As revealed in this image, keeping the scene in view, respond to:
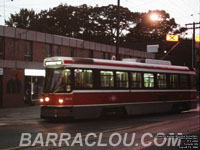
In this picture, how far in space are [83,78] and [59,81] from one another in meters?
1.22

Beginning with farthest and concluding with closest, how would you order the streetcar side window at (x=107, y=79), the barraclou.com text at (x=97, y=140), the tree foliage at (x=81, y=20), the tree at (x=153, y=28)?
the tree at (x=153, y=28)
the tree foliage at (x=81, y=20)
the streetcar side window at (x=107, y=79)
the barraclou.com text at (x=97, y=140)

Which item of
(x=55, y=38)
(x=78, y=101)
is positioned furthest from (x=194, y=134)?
(x=55, y=38)

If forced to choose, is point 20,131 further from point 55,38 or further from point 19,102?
point 55,38

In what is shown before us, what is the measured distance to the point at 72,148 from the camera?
9469 millimetres

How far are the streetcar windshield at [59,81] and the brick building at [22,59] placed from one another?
9.96 metres

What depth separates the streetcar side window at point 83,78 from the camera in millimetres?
16111

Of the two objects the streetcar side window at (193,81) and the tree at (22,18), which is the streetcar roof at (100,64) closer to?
the streetcar side window at (193,81)

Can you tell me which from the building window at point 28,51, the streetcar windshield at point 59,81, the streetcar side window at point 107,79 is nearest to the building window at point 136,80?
the streetcar side window at point 107,79

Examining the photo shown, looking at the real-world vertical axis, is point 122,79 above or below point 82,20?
below

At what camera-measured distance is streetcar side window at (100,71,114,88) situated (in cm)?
1727

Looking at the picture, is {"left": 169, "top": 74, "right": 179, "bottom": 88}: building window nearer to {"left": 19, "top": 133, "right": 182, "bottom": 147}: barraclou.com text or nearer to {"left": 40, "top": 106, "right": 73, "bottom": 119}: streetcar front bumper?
{"left": 40, "top": 106, "right": 73, "bottom": 119}: streetcar front bumper

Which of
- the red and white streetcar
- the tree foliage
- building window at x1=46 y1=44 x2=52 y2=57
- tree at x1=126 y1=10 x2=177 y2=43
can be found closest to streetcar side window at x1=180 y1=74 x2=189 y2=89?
the red and white streetcar

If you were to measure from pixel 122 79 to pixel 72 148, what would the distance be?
9314 millimetres

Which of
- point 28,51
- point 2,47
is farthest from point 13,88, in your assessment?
point 28,51
